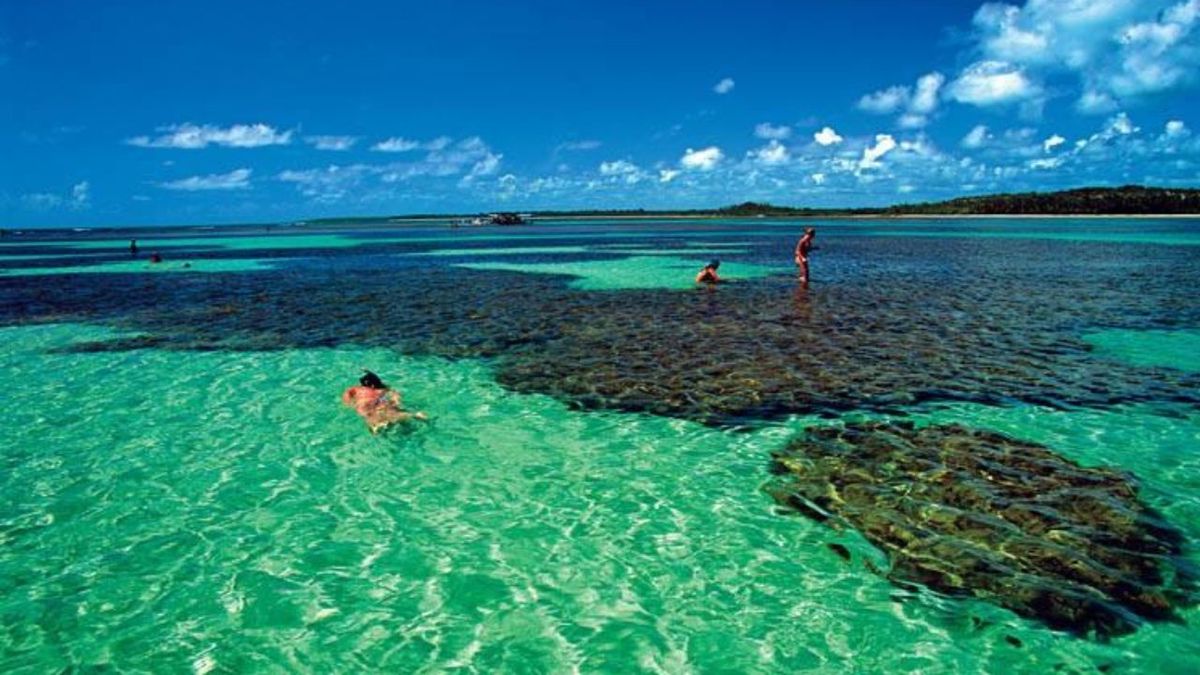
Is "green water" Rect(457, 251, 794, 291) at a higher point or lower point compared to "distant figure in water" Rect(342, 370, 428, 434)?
higher

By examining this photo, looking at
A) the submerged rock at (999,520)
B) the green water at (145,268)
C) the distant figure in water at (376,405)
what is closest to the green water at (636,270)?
the green water at (145,268)

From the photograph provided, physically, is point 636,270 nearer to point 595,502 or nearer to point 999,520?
point 595,502

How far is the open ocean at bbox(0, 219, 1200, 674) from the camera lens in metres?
5.67

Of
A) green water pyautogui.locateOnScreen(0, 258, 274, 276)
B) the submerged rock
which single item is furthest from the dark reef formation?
green water pyautogui.locateOnScreen(0, 258, 274, 276)

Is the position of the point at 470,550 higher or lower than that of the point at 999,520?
lower

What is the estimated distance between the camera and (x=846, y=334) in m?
17.5

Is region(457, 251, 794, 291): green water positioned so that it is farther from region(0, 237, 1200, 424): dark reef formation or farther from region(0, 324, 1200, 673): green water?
region(0, 324, 1200, 673): green water

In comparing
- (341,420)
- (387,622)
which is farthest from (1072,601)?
(341,420)

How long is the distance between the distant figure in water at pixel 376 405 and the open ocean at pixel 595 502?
28 cm

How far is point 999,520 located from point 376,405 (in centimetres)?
896

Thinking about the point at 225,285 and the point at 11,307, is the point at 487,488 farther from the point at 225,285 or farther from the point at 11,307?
the point at 225,285

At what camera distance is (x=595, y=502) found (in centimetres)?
833

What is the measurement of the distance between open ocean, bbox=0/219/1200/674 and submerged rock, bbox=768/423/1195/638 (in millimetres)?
39

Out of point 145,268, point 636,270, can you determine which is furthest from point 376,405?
point 145,268
